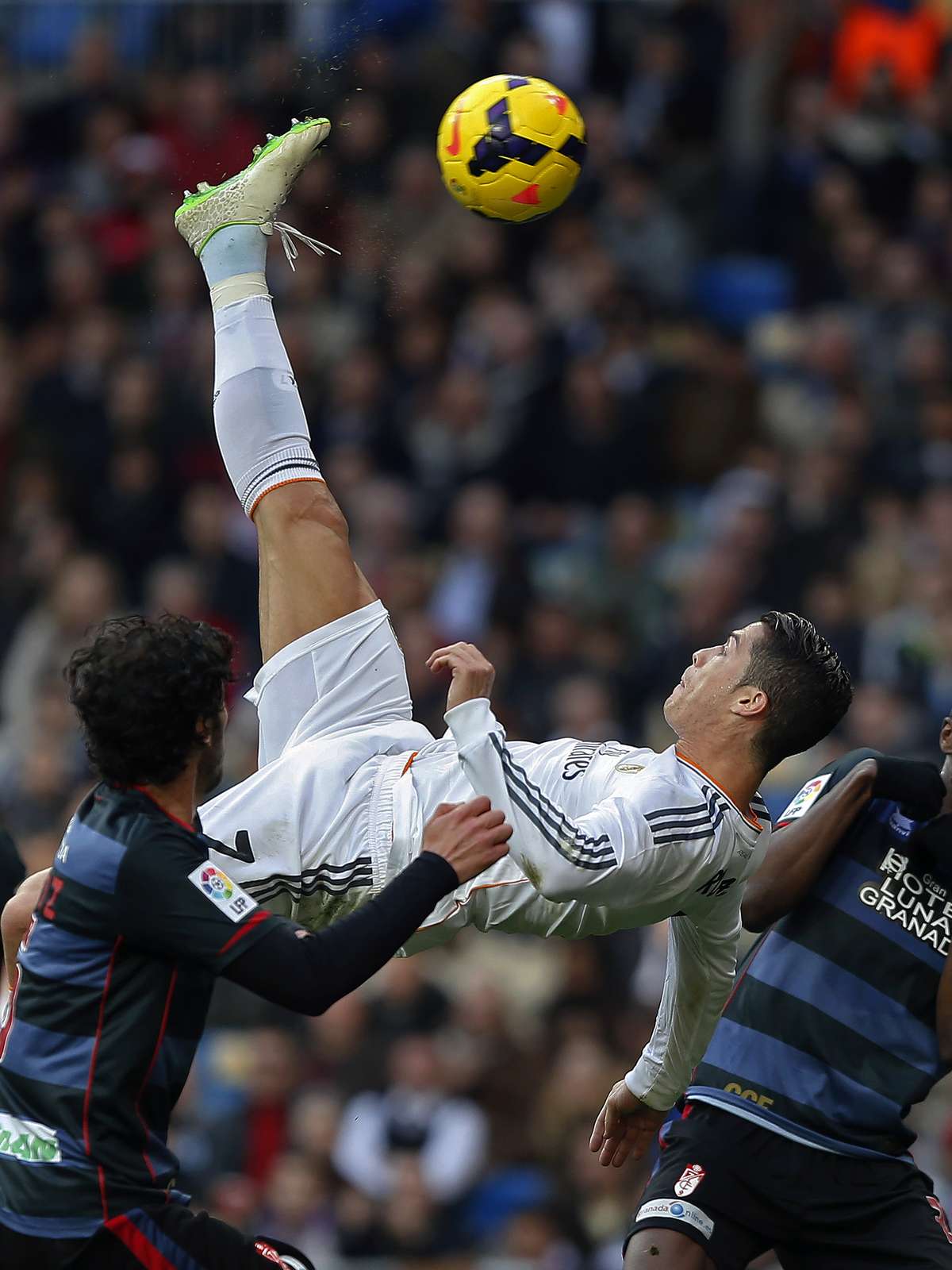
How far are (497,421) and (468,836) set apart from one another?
24.6 ft

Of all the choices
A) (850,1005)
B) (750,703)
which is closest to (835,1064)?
(850,1005)

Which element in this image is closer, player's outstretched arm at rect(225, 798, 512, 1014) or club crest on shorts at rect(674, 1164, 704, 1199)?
player's outstretched arm at rect(225, 798, 512, 1014)

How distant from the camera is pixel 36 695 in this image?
10727 mm

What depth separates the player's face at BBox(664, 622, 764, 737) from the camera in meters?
4.71

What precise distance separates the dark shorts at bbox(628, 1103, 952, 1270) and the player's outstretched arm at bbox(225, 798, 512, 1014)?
3.66 feet

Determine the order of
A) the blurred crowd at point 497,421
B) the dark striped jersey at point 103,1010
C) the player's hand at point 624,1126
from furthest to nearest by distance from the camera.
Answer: the blurred crowd at point 497,421 → the player's hand at point 624,1126 → the dark striped jersey at point 103,1010

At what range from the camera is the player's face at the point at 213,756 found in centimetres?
388

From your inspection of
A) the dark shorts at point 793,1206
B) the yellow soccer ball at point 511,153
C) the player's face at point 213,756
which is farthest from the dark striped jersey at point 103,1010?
the yellow soccer ball at point 511,153

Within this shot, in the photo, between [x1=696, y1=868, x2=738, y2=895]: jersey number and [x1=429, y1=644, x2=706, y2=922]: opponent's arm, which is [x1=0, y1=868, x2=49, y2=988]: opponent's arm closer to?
[x1=429, y1=644, x2=706, y2=922]: opponent's arm

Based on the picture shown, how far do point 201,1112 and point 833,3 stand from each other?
7794 mm

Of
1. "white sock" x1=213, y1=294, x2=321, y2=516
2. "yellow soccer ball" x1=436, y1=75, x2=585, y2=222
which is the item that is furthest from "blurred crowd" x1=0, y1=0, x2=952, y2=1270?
"white sock" x1=213, y1=294, x2=321, y2=516

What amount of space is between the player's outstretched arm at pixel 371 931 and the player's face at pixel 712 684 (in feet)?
2.84

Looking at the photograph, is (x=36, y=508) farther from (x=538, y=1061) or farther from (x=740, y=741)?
(x=740, y=741)

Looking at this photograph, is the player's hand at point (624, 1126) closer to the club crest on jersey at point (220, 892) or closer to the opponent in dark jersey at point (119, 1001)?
the opponent in dark jersey at point (119, 1001)
